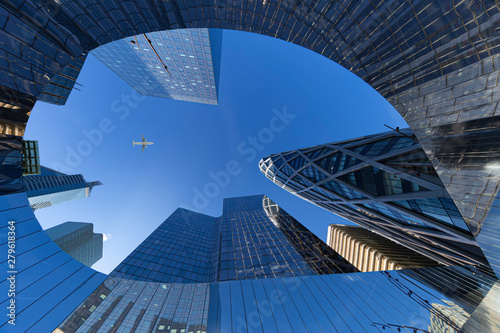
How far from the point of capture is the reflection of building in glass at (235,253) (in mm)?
25609

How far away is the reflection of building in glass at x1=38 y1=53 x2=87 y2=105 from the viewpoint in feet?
74.9

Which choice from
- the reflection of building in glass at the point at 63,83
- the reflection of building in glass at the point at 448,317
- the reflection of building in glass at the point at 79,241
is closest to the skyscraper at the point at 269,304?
the reflection of building in glass at the point at 448,317

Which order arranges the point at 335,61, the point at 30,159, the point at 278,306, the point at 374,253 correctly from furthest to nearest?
1. the point at 374,253
2. the point at 278,306
3. the point at 30,159
4. the point at 335,61

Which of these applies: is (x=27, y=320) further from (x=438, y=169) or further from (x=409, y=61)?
(x=409, y=61)

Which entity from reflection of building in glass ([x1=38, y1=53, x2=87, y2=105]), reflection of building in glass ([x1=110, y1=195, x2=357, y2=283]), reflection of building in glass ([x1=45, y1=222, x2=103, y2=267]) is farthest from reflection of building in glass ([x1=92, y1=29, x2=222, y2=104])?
reflection of building in glass ([x1=45, y1=222, x2=103, y2=267])

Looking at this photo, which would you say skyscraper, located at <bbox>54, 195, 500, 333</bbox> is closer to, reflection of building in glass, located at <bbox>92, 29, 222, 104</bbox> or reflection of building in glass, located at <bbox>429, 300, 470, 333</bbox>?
reflection of building in glass, located at <bbox>429, 300, 470, 333</bbox>

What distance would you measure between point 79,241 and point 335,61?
131m

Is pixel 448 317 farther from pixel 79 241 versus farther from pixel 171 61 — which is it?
pixel 79 241

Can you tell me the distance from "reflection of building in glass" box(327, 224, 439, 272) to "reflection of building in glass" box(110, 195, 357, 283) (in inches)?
983

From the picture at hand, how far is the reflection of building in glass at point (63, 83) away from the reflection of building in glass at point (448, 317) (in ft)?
156

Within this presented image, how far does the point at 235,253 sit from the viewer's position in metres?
31.3

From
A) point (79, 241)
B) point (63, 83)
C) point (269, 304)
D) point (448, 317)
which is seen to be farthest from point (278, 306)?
point (79, 241)

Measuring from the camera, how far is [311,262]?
85.7ft

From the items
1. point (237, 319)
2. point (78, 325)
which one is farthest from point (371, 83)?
point (78, 325)
